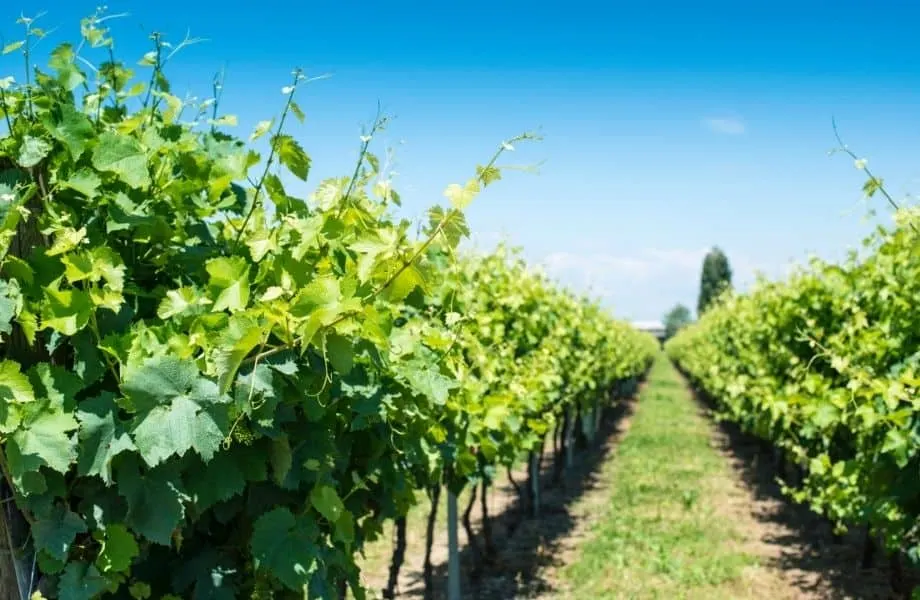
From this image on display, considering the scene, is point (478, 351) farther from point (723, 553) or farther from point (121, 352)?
point (723, 553)

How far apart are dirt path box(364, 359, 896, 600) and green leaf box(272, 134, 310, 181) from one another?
5676mm

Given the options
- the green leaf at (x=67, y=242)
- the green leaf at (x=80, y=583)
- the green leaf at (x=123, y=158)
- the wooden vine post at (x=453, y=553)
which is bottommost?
the wooden vine post at (x=453, y=553)

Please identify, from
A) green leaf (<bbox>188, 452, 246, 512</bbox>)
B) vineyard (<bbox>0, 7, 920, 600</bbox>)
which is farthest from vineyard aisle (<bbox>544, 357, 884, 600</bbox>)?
green leaf (<bbox>188, 452, 246, 512</bbox>)

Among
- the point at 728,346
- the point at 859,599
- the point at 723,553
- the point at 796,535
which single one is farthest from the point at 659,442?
the point at 859,599

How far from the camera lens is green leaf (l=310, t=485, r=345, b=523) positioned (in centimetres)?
261

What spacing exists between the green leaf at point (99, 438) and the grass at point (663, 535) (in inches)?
249

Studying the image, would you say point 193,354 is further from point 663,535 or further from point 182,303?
point 663,535

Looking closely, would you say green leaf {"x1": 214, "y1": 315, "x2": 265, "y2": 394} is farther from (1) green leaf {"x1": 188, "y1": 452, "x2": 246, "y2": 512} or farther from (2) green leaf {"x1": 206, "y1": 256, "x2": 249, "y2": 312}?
(1) green leaf {"x1": 188, "y1": 452, "x2": 246, "y2": 512}

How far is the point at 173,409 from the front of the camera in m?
2.01

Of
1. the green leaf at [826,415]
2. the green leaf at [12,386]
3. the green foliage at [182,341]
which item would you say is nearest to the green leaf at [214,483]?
the green foliage at [182,341]

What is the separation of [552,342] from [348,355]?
7382 mm

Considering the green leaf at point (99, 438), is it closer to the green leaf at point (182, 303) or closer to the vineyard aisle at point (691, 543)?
the green leaf at point (182, 303)

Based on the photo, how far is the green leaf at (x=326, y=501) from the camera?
2613mm

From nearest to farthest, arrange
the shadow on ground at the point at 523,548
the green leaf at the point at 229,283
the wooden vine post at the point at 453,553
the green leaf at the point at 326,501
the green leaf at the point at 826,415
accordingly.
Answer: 1. the green leaf at the point at 229,283
2. the green leaf at the point at 326,501
3. the green leaf at the point at 826,415
4. the wooden vine post at the point at 453,553
5. the shadow on ground at the point at 523,548
